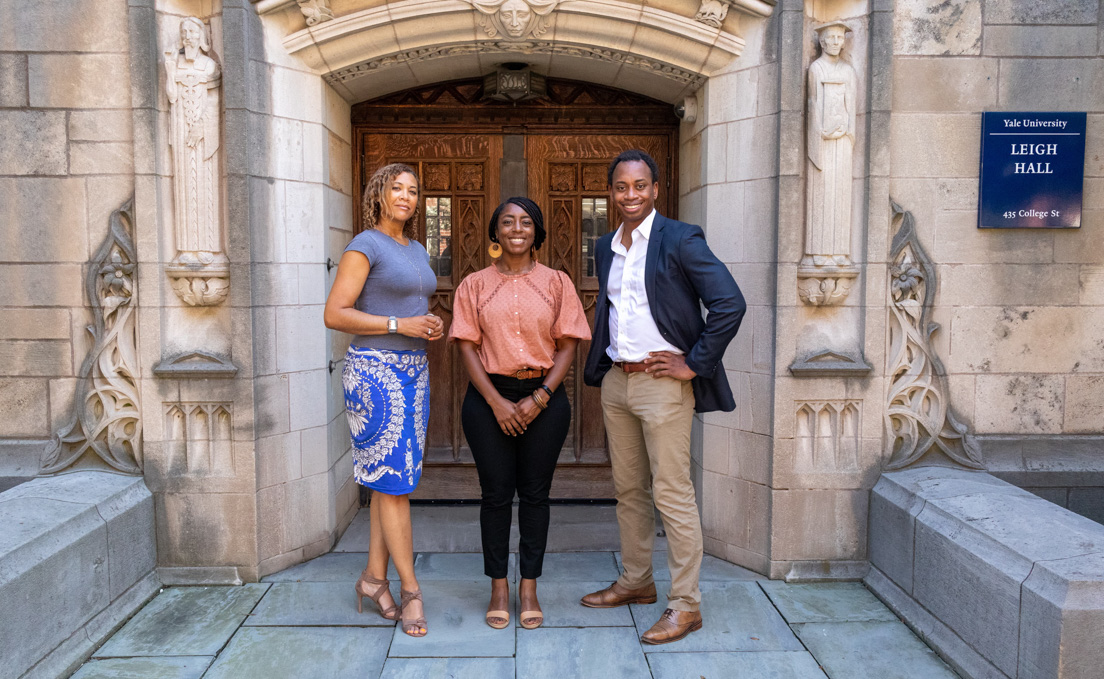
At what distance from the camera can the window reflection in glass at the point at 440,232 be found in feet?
15.3

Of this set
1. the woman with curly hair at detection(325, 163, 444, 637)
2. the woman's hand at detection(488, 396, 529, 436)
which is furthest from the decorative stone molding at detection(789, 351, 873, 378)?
the woman with curly hair at detection(325, 163, 444, 637)

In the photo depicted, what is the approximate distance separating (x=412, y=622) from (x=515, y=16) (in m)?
2.84

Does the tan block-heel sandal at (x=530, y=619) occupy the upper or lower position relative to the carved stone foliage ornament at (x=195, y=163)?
lower

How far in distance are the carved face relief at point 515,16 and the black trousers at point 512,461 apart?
182 centimetres

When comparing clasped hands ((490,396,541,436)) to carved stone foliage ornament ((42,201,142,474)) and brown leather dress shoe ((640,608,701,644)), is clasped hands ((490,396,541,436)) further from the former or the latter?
carved stone foliage ornament ((42,201,142,474))

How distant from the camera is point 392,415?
119 inches

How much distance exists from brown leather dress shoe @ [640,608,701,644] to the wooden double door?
192 centimetres

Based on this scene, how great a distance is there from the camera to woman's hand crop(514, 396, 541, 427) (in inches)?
118

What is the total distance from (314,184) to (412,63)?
0.85 m

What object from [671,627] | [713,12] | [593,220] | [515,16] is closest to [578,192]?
[593,220]

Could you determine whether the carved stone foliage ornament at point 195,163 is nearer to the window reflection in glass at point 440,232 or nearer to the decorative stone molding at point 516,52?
the decorative stone molding at point 516,52

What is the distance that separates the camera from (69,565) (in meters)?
2.96

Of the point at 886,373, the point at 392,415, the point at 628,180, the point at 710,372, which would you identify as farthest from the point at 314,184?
the point at 886,373

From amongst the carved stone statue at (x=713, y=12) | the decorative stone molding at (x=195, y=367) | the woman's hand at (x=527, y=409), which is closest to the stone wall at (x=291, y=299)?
the decorative stone molding at (x=195, y=367)
